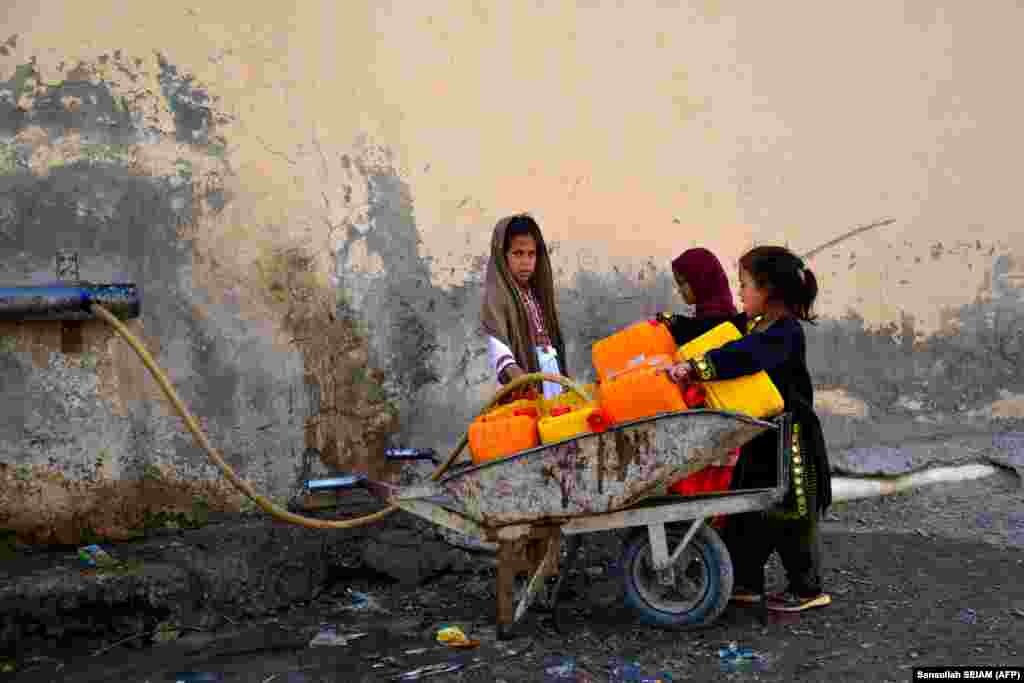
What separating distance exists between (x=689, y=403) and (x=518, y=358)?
0.97 metres

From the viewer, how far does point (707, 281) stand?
4.54 m

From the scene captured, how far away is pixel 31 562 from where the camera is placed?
4730mm

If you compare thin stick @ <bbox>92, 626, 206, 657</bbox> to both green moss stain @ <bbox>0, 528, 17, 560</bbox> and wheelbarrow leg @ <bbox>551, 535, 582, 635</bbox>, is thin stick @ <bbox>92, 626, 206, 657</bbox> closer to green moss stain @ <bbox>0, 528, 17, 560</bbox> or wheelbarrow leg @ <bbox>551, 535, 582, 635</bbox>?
green moss stain @ <bbox>0, 528, 17, 560</bbox>

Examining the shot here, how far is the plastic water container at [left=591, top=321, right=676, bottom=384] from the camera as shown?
4.12m

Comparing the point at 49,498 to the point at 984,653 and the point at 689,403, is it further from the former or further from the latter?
the point at 984,653

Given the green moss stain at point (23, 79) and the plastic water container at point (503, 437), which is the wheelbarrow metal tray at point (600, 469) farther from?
the green moss stain at point (23, 79)

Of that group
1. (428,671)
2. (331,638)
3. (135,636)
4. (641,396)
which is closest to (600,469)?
(641,396)

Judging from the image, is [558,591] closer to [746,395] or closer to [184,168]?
[746,395]

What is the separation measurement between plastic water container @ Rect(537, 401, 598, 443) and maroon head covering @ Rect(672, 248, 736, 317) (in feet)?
2.82

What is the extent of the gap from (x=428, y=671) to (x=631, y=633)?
0.83 meters

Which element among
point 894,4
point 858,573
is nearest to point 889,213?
point 894,4

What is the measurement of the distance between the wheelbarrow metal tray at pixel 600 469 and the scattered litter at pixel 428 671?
556 mm

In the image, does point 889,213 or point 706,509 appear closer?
point 706,509

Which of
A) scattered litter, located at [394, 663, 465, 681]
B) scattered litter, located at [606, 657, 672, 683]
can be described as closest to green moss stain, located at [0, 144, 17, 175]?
scattered litter, located at [394, 663, 465, 681]
